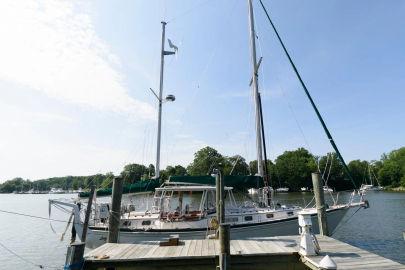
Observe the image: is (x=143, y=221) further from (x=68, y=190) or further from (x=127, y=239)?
(x=68, y=190)

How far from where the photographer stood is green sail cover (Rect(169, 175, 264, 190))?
17516 mm

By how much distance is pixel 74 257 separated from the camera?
27.1ft

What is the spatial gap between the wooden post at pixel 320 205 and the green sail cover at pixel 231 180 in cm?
473

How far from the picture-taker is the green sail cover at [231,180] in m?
17.5

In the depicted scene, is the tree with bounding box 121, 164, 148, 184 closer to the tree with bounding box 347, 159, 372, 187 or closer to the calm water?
the calm water

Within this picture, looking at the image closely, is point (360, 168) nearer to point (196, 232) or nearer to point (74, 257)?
point (196, 232)

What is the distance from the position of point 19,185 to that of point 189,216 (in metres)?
215

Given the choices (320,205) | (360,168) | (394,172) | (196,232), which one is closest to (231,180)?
(196,232)

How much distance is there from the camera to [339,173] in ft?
318

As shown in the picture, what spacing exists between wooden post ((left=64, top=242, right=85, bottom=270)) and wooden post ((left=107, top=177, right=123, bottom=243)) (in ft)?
11.2

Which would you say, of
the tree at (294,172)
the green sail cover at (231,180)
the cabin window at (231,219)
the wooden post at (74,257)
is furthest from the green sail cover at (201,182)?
the tree at (294,172)

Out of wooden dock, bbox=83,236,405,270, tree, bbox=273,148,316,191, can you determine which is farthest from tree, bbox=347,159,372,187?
wooden dock, bbox=83,236,405,270

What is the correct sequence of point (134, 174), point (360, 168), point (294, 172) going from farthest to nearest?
1. point (360, 168)
2. point (294, 172)
3. point (134, 174)

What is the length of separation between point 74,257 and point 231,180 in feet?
34.6
